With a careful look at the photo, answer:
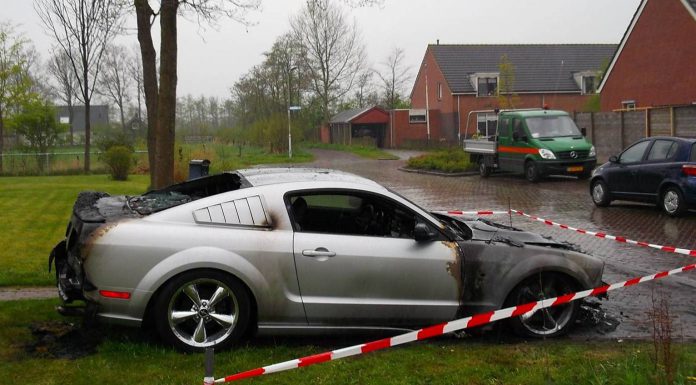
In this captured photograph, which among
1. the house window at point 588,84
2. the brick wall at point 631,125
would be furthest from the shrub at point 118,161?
the house window at point 588,84

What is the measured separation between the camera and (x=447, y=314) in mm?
5734

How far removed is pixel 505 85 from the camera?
43.2 meters

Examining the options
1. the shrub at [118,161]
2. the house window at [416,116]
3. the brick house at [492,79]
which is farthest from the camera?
the house window at [416,116]

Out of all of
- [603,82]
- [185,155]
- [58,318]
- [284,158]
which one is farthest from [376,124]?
[58,318]

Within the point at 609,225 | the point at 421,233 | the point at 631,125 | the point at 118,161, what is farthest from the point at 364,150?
the point at 421,233

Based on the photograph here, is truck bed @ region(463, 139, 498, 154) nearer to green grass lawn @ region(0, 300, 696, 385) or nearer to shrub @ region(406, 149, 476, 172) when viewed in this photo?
shrub @ region(406, 149, 476, 172)

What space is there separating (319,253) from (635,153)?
10.5 meters

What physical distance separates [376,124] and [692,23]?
34.2m

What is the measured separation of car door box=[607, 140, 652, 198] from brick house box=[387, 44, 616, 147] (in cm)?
3405

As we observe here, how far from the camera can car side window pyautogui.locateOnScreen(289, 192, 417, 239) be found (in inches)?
233

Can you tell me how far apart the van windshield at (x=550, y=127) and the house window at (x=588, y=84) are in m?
32.2

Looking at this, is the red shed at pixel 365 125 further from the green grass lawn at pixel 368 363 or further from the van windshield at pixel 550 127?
the green grass lawn at pixel 368 363

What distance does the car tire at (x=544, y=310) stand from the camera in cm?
582

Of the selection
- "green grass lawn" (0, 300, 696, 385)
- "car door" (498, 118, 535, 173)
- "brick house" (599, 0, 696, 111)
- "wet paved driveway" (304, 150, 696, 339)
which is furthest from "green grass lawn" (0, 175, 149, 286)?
"brick house" (599, 0, 696, 111)
